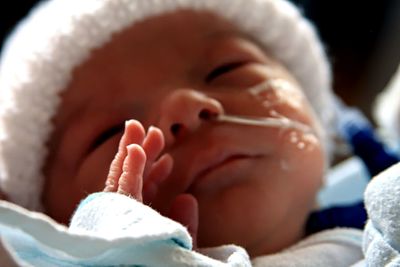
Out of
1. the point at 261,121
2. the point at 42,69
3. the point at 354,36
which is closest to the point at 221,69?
the point at 261,121

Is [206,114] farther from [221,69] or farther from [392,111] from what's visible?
[392,111]

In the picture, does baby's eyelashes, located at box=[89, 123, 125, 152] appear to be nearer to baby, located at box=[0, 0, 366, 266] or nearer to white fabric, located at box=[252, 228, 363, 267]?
baby, located at box=[0, 0, 366, 266]

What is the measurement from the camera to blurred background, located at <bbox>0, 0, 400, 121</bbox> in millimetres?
1209

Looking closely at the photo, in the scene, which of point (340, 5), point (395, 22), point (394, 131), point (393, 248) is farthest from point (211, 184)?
point (395, 22)

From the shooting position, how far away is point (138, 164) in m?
0.49

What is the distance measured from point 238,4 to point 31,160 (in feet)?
1.06

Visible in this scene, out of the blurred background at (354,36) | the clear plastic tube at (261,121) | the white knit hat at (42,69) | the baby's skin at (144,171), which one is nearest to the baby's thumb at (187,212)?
the baby's skin at (144,171)

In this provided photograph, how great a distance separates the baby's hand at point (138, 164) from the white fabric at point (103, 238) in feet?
0.06

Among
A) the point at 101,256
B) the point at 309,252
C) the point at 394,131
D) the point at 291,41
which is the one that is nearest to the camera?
the point at 101,256

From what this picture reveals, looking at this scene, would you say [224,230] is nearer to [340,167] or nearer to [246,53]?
[246,53]

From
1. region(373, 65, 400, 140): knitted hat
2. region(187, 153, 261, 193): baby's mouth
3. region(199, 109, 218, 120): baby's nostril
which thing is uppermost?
region(199, 109, 218, 120): baby's nostril

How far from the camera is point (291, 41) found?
886 mm

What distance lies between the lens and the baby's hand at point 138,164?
0.49 m

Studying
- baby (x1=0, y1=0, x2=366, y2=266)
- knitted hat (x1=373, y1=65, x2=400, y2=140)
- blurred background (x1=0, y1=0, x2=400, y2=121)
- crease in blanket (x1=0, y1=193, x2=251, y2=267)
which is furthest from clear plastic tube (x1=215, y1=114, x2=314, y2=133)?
blurred background (x1=0, y1=0, x2=400, y2=121)
